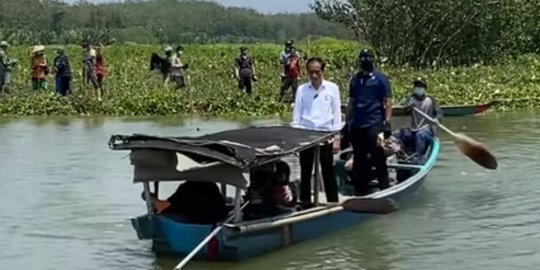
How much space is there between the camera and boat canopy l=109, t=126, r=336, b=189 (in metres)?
10.1

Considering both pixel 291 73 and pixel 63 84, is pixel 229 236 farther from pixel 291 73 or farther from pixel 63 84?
pixel 63 84

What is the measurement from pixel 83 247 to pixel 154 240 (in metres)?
1.26

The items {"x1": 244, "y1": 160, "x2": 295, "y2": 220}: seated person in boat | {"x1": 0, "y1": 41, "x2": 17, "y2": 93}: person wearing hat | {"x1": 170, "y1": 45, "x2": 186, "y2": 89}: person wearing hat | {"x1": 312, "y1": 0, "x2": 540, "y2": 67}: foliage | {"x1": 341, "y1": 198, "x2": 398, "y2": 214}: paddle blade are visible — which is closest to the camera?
{"x1": 244, "y1": 160, "x2": 295, "y2": 220}: seated person in boat

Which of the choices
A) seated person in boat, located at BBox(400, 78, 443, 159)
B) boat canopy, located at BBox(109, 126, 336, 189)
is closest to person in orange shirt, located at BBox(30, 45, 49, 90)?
seated person in boat, located at BBox(400, 78, 443, 159)

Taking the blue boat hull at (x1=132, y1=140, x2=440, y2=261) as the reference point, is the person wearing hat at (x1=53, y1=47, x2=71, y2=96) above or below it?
above

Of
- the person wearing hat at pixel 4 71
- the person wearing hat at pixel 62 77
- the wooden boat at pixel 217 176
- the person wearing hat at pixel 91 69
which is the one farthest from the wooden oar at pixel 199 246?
the person wearing hat at pixel 4 71

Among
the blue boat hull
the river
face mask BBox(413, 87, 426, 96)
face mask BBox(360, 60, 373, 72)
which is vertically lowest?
the river

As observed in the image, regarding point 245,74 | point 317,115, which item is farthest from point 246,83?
point 317,115

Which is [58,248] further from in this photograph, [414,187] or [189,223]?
[414,187]

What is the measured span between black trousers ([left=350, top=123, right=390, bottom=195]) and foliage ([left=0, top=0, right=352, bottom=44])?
5680 cm

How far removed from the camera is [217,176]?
10.3m

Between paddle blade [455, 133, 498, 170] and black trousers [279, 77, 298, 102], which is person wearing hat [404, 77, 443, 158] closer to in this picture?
paddle blade [455, 133, 498, 170]

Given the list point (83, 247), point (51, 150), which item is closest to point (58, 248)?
point (83, 247)

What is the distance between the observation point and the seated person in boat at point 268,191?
1111 centimetres
